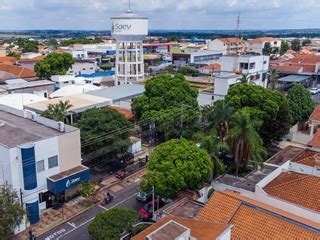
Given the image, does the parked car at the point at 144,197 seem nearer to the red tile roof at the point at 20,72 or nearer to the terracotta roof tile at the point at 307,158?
the terracotta roof tile at the point at 307,158

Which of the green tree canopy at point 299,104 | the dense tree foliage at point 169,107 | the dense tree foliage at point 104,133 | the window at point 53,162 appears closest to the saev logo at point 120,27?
the dense tree foliage at point 169,107

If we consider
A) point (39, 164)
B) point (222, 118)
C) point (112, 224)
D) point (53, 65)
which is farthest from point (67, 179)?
point (53, 65)

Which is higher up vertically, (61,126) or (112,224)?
(61,126)

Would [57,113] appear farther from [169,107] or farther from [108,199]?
[169,107]

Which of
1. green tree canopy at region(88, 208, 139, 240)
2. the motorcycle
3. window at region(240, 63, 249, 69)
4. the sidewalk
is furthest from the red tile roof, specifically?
green tree canopy at region(88, 208, 139, 240)

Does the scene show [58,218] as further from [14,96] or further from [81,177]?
[14,96]

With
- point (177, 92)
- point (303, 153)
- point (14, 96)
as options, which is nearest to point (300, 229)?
point (303, 153)

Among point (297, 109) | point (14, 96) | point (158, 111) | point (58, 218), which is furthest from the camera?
point (14, 96)
